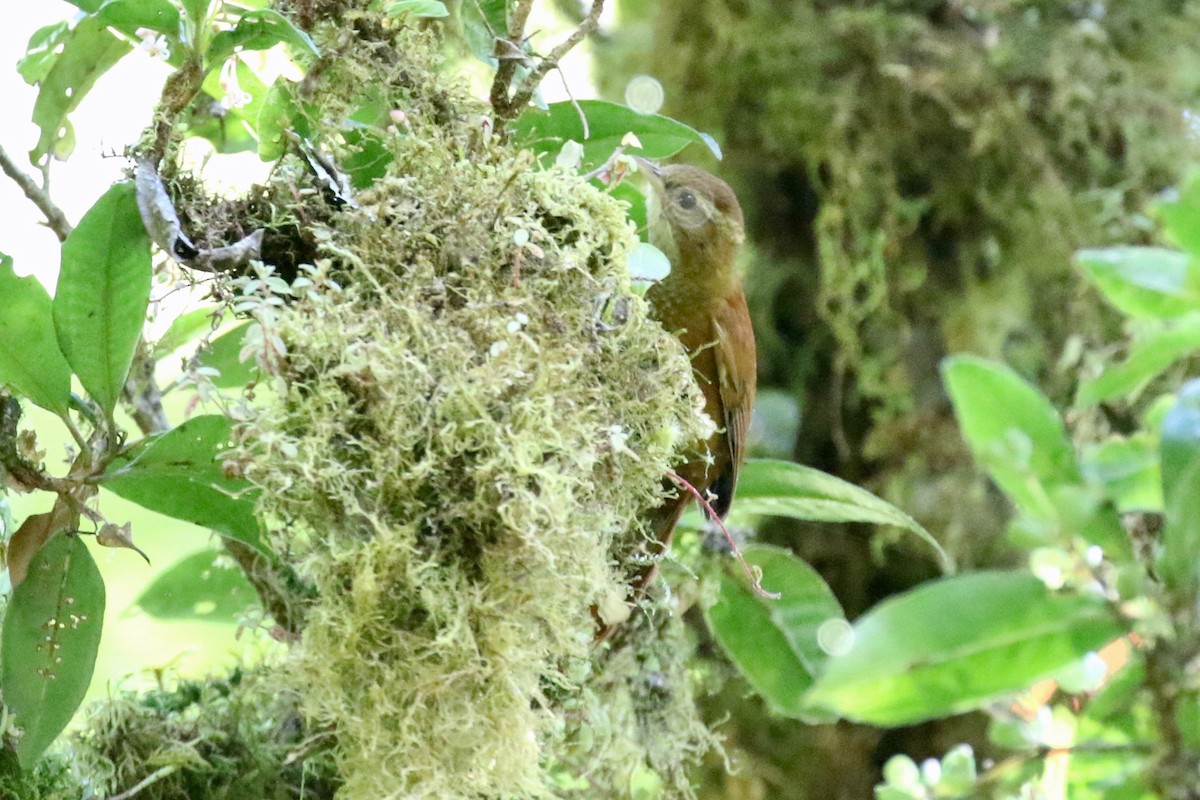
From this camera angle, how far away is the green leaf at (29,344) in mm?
1057

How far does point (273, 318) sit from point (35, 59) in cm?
56

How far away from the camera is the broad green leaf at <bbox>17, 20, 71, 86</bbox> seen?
1215 mm

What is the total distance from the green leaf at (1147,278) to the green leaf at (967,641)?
0.19 m

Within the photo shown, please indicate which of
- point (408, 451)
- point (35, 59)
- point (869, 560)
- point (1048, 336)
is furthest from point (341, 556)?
point (1048, 336)

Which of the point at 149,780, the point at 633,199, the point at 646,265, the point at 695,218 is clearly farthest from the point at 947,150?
the point at 149,780

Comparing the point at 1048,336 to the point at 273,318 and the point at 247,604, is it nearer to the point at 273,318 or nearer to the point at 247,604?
the point at 247,604

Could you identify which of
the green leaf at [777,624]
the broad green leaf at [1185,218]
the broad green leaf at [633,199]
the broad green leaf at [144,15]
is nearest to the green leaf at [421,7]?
the broad green leaf at [144,15]

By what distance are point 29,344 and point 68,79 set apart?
32cm

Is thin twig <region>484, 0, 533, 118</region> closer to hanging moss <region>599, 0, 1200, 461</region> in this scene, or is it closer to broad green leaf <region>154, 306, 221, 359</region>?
broad green leaf <region>154, 306, 221, 359</region>

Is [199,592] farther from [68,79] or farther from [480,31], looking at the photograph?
[480,31]

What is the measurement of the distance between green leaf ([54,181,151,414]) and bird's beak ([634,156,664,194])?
0.81 meters

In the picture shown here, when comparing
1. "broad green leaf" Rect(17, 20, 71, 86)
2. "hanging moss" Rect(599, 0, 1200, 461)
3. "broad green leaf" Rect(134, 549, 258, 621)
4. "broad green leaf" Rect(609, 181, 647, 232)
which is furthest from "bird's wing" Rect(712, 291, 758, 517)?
"broad green leaf" Rect(17, 20, 71, 86)

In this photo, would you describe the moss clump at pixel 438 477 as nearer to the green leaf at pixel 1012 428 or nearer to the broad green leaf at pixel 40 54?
the green leaf at pixel 1012 428

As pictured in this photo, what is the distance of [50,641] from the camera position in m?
1.09
